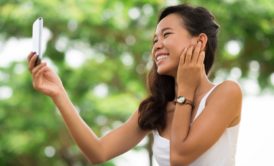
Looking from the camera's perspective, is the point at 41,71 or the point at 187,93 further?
the point at 41,71

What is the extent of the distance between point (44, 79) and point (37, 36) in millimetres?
125

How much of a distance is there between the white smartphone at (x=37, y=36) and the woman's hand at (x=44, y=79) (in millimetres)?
11

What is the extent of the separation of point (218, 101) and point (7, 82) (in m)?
4.26

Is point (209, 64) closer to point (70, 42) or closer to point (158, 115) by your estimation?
point (158, 115)

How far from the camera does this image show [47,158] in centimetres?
586

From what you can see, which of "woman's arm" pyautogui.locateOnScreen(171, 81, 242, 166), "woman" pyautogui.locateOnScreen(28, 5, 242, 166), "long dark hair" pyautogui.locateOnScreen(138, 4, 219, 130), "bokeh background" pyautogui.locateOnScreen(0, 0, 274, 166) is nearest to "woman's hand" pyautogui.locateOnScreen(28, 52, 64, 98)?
"woman" pyautogui.locateOnScreen(28, 5, 242, 166)

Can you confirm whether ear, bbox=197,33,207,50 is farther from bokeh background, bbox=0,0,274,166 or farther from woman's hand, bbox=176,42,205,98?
bokeh background, bbox=0,0,274,166

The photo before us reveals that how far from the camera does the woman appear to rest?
1.38 m

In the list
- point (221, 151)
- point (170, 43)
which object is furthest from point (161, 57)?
point (221, 151)

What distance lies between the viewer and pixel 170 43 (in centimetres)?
149

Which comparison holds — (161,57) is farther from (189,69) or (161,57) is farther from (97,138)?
(97,138)

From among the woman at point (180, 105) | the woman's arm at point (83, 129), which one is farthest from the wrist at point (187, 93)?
the woman's arm at point (83, 129)

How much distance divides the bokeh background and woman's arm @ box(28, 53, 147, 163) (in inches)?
133

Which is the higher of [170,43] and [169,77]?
[170,43]
